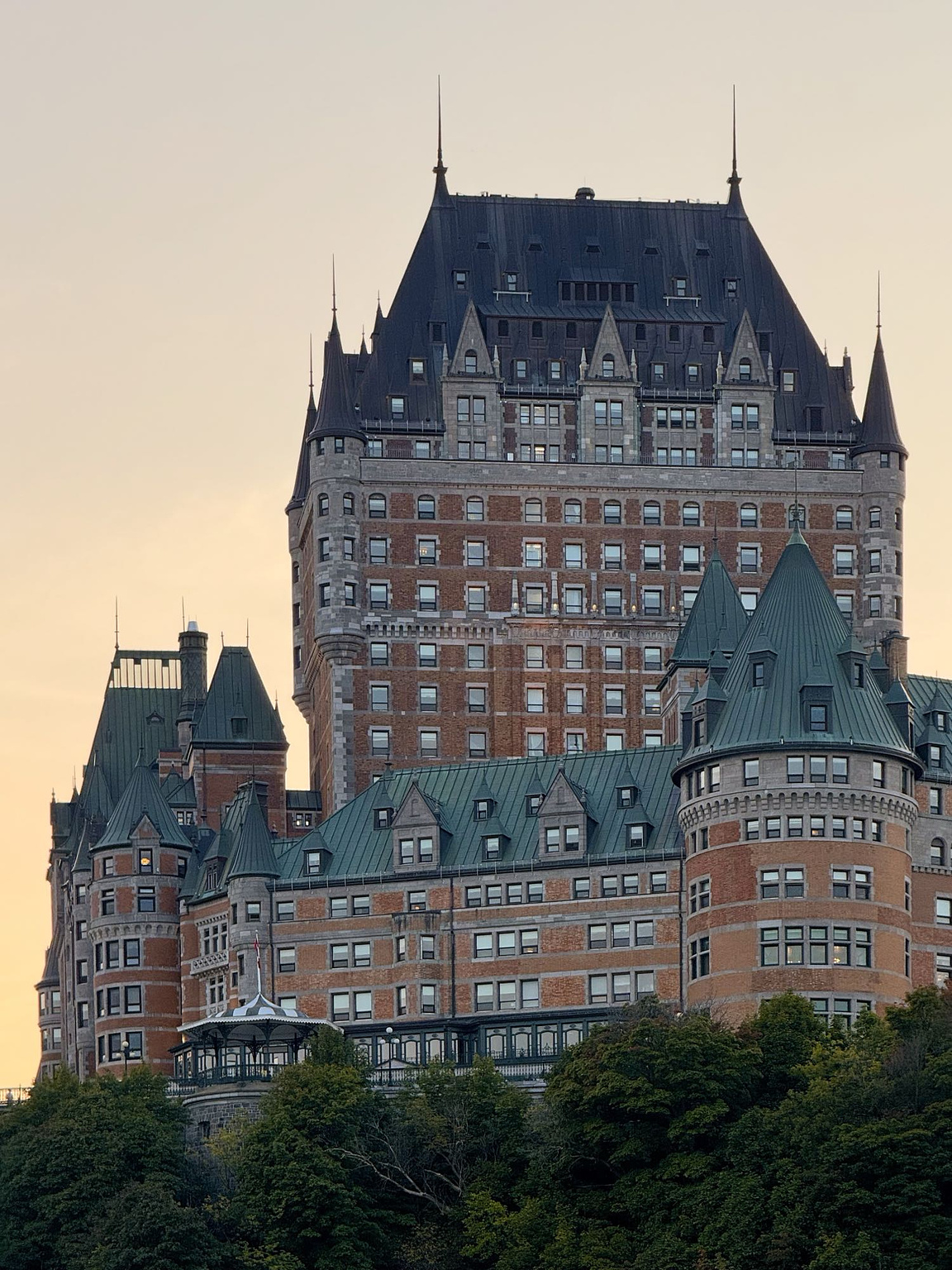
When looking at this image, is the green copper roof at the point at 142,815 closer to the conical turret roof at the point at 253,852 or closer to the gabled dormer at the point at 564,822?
the conical turret roof at the point at 253,852

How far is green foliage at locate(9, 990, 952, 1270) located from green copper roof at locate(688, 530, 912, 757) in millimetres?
14733

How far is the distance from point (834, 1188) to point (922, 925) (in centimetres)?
2993

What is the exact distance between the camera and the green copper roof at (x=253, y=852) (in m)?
180

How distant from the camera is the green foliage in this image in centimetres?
14375

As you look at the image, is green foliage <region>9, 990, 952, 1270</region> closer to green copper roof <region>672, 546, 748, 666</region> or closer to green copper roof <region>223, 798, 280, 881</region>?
green copper roof <region>223, 798, 280, 881</region>

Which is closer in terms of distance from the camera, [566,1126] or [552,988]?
[566,1126]

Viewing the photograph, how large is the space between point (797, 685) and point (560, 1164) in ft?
91.4

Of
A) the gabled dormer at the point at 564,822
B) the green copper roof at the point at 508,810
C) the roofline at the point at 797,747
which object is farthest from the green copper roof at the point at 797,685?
the gabled dormer at the point at 564,822

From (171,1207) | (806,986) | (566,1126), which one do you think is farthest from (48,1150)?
(806,986)

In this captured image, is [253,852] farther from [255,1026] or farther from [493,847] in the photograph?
[255,1026]

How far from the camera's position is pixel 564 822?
175125mm

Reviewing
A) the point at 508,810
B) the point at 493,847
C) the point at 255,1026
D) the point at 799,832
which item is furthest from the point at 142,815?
the point at 799,832

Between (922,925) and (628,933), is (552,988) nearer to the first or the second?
(628,933)

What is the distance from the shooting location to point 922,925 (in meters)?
171
